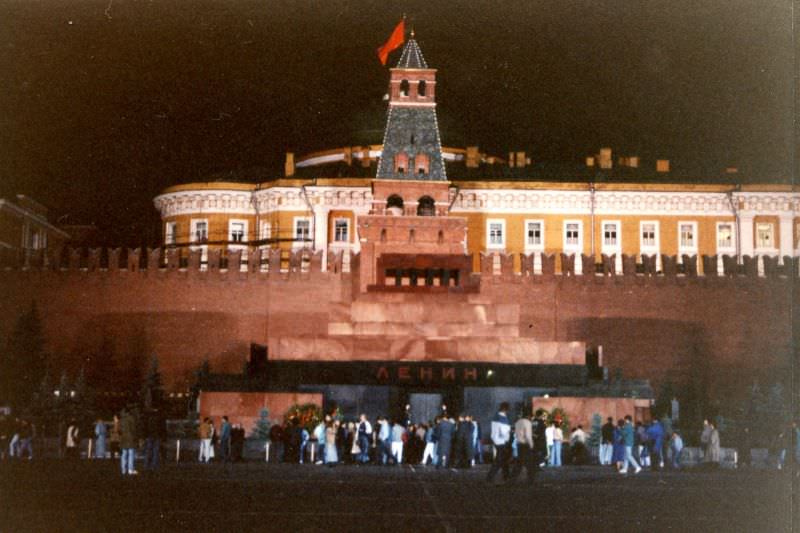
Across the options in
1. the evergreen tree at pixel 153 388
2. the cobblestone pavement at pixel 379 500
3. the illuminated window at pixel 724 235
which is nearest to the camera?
the cobblestone pavement at pixel 379 500

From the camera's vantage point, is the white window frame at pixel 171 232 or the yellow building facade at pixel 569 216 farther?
the white window frame at pixel 171 232

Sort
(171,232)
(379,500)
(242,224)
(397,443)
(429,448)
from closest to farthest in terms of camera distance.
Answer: (379,500) → (429,448) → (397,443) → (242,224) → (171,232)

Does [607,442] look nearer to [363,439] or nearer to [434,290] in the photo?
[363,439]

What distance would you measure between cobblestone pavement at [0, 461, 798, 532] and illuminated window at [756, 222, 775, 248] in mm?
27483

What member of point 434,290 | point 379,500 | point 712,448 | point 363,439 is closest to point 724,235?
point 434,290

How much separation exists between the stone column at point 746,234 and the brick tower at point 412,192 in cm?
1618

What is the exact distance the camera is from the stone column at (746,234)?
5028 cm

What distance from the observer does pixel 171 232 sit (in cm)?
5244

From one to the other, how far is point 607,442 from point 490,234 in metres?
24.0

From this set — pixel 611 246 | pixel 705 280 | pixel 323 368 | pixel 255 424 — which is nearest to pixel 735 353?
pixel 705 280

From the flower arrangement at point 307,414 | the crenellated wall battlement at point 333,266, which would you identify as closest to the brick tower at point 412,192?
the crenellated wall battlement at point 333,266

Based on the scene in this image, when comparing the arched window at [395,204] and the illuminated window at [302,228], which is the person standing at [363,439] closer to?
the arched window at [395,204]

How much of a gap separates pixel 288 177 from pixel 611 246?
42.6 ft

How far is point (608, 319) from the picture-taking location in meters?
40.5
